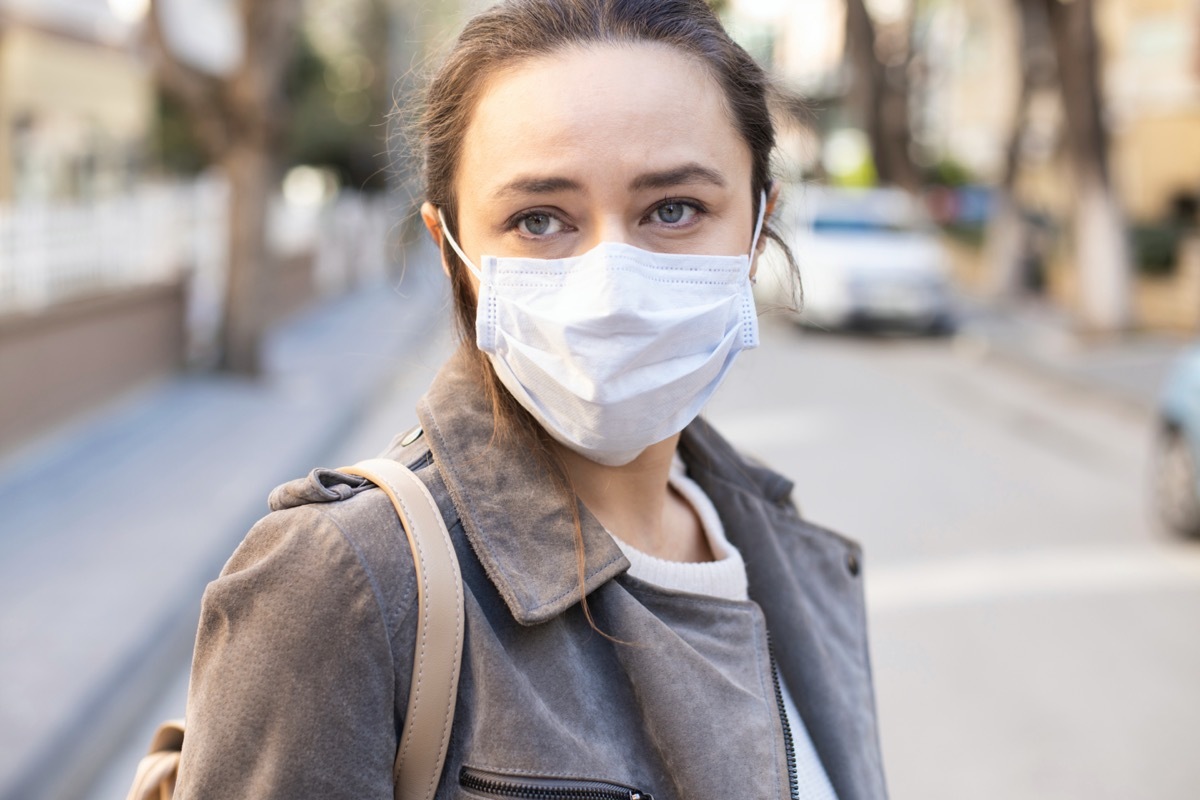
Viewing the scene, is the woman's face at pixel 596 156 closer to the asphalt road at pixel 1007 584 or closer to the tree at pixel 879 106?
the asphalt road at pixel 1007 584

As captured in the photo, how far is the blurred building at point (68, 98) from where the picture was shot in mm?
18016

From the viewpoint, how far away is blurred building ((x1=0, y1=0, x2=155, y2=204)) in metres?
18.0

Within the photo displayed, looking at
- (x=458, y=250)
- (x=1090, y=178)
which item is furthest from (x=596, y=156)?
(x=1090, y=178)

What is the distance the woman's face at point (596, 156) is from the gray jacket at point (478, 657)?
0.21 meters

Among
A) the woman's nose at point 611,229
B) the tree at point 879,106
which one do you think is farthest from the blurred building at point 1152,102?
the woman's nose at point 611,229

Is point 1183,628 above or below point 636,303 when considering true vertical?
below

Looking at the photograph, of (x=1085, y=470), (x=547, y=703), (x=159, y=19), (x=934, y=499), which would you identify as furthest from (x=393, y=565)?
(x=159, y=19)

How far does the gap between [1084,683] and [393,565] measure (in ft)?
15.2

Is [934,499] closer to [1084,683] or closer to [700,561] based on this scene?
[1084,683]

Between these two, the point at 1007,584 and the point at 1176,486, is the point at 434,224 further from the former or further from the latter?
the point at 1176,486

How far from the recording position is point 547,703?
142 cm

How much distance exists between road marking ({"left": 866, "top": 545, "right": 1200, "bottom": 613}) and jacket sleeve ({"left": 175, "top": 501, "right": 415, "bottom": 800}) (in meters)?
5.22

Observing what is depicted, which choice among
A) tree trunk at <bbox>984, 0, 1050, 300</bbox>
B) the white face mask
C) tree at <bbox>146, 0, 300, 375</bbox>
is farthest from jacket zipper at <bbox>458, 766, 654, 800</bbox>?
tree trunk at <bbox>984, 0, 1050, 300</bbox>

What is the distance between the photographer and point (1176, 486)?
7508 mm
